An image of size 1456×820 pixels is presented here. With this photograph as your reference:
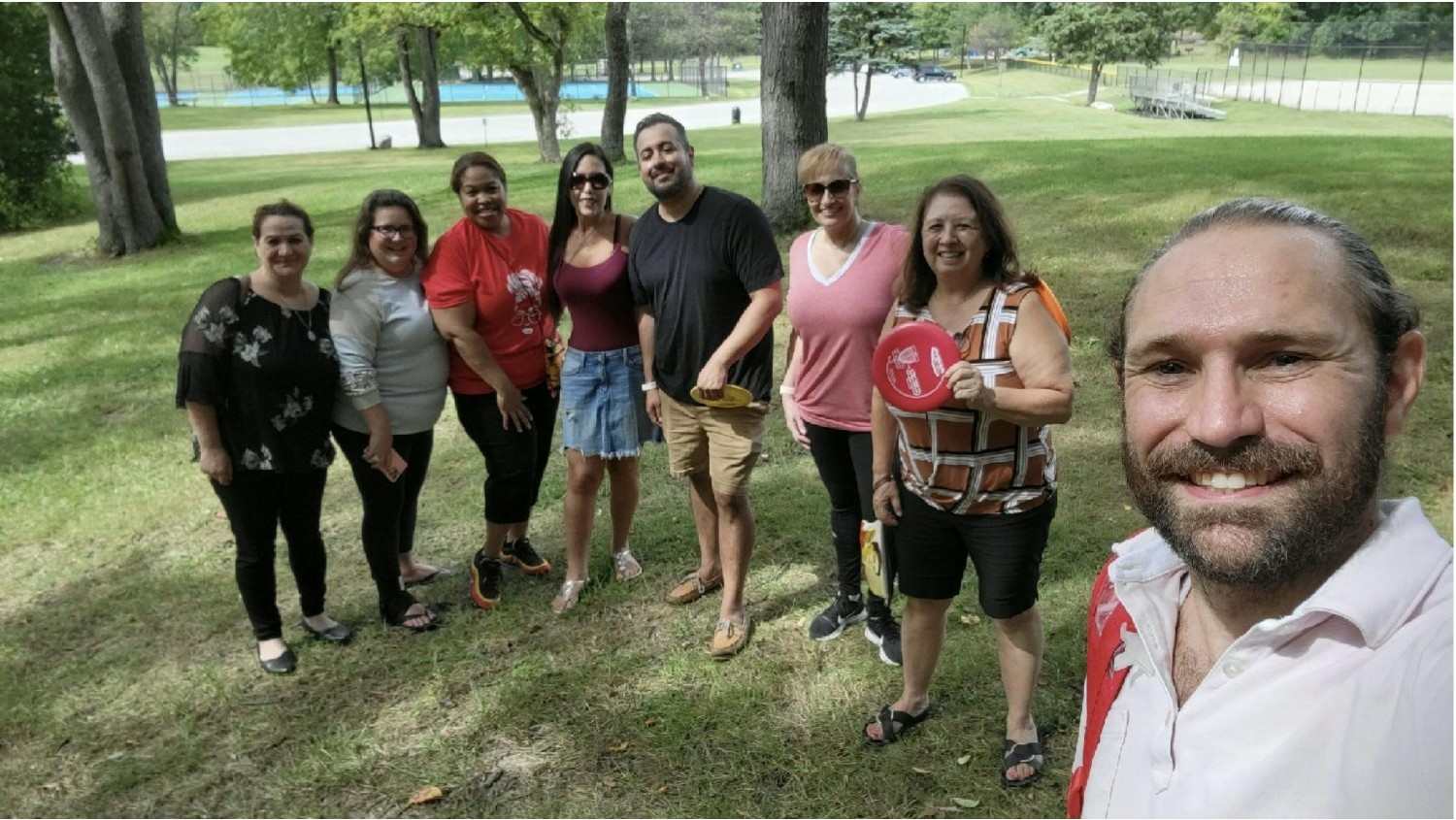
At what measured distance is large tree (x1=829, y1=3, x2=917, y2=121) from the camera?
43844 mm

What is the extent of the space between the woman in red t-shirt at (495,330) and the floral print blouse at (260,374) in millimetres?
494

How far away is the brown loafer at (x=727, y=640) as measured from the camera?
398cm

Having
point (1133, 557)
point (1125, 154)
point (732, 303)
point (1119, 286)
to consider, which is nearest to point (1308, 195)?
point (1119, 286)

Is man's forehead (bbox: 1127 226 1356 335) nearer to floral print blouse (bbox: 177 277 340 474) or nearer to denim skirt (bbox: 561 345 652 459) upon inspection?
denim skirt (bbox: 561 345 652 459)

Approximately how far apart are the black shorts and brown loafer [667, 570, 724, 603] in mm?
1438

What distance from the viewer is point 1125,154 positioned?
14453 millimetres

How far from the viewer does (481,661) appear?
407 cm

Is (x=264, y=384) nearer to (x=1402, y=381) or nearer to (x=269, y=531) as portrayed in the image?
(x=269, y=531)

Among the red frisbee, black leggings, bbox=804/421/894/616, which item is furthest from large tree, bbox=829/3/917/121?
the red frisbee

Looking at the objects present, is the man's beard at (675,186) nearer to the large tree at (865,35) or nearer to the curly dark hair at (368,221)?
the curly dark hair at (368,221)

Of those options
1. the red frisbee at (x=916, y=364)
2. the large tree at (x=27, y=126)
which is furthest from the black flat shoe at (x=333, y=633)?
the large tree at (x=27, y=126)

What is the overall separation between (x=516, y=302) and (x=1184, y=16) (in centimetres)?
5705

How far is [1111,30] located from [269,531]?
178 ft

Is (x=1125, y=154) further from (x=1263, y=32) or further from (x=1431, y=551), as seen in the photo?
(x=1263, y=32)
